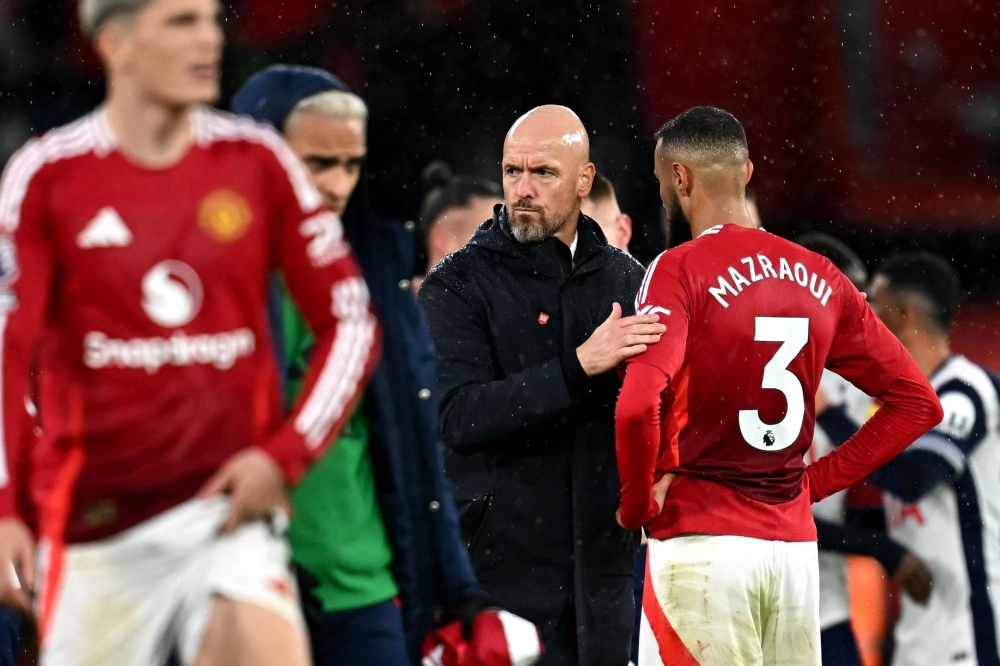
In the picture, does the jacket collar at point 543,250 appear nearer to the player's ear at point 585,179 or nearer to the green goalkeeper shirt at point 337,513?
the player's ear at point 585,179

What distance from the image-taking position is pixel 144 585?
7.10 feet

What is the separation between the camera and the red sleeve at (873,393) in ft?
12.4

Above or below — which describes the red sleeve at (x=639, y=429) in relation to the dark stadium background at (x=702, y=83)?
below

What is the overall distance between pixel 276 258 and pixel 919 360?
3.11 m

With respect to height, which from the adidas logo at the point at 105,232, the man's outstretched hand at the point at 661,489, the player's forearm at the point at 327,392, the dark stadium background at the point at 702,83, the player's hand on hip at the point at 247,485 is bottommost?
the man's outstretched hand at the point at 661,489

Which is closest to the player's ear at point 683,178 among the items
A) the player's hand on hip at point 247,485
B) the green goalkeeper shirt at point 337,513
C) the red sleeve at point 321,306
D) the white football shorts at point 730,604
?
the white football shorts at point 730,604

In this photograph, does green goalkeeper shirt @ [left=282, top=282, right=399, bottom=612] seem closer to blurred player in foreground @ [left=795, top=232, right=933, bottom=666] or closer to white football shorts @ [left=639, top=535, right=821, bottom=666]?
white football shorts @ [left=639, top=535, right=821, bottom=666]

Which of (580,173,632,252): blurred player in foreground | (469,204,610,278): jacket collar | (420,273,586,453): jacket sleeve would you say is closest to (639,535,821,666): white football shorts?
(420,273,586,453): jacket sleeve

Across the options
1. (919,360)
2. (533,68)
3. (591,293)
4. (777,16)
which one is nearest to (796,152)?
(777,16)

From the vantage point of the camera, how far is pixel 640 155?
427 inches

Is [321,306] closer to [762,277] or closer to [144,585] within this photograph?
[144,585]

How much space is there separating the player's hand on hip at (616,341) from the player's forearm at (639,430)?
0.05 m

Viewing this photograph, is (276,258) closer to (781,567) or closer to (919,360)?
(781,567)

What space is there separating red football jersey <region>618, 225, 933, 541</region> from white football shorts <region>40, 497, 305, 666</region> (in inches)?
56.6
